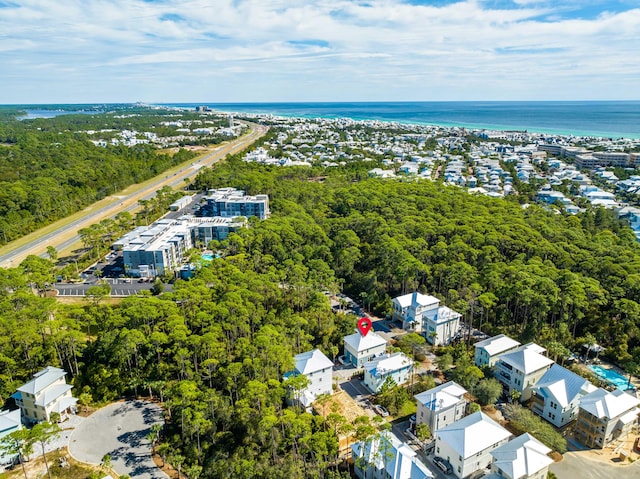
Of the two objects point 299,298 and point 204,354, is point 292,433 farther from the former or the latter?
point 299,298

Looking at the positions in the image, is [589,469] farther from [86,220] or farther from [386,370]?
[86,220]

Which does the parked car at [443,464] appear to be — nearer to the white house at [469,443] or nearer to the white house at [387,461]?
the white house at [469,443]

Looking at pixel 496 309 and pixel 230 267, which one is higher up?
pixel 230 267

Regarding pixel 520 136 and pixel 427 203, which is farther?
pixel 520 136

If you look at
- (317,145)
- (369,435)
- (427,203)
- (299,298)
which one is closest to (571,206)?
(427,203)

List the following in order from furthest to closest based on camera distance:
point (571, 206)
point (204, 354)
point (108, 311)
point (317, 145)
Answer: point (317, 145) < point (571, 206) < point (108, 311) < point (204, 354)

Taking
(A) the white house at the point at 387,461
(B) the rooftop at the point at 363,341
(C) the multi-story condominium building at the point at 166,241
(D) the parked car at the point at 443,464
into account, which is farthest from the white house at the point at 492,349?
(C) the multi-story condominium building at the point at 166,241

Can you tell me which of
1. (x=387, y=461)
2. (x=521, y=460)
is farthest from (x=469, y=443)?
(x=387, y=461)
